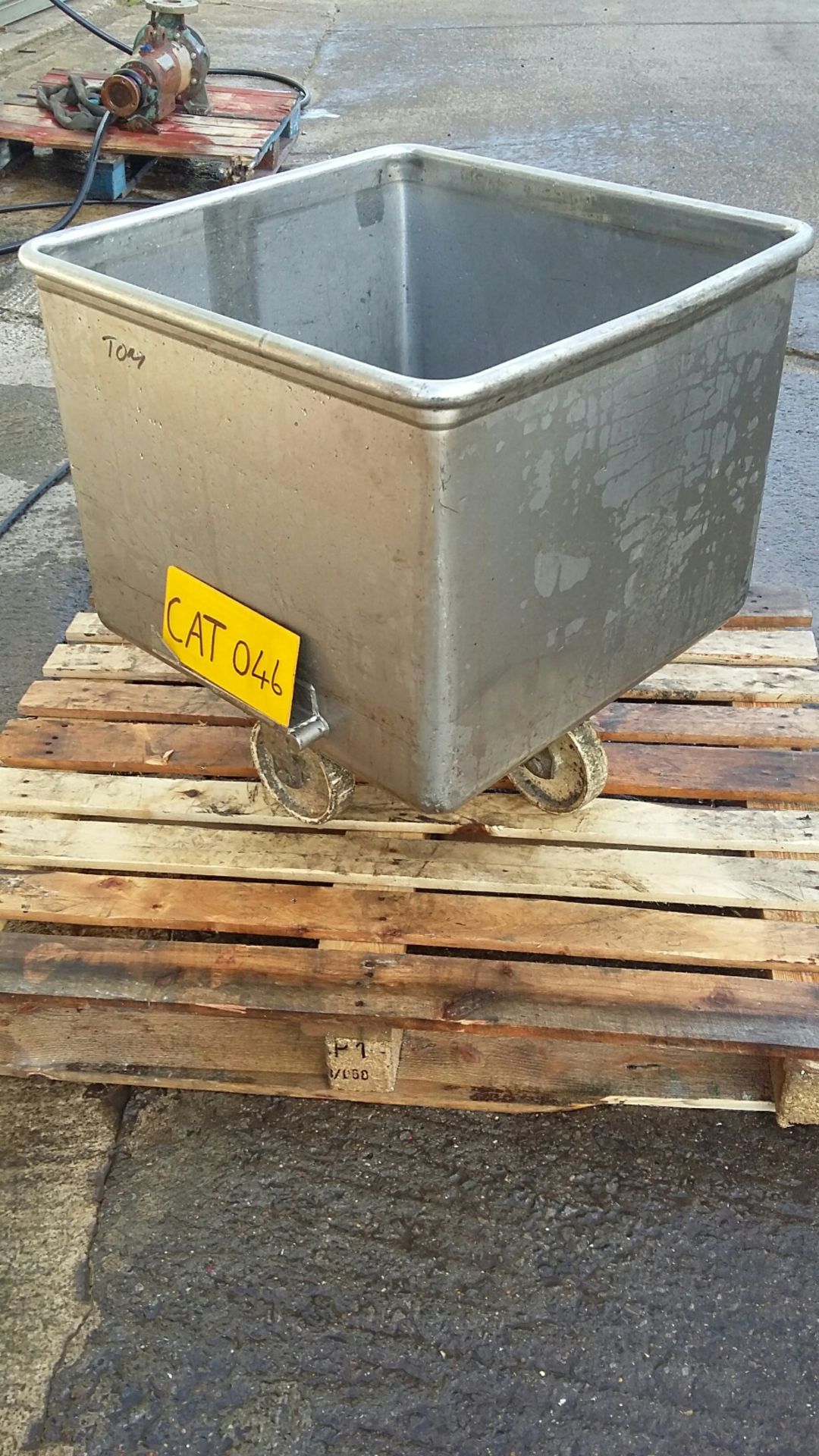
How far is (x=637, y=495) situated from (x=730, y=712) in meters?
0.67

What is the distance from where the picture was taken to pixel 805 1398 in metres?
1.29

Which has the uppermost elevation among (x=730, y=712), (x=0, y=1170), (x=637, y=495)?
(x=637, y=495)

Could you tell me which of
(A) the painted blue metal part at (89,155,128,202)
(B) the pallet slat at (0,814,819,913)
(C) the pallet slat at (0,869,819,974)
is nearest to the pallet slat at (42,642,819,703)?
(B) the pallet slat at (0,814,819,913)

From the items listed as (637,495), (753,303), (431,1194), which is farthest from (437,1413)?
(753,303)

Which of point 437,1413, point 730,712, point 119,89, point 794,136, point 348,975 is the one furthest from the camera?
point 794,136

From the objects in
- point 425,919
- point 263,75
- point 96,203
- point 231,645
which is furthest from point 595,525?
point 263,75

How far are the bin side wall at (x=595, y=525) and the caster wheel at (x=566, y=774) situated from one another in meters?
0.15

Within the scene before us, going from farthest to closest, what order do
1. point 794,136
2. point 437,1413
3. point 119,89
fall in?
point 794,136 < point 119,89 < point 437,1413

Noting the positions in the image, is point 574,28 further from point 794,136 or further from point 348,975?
point 348,975

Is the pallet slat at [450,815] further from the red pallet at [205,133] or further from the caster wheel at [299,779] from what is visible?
the red pallet at [205,133]

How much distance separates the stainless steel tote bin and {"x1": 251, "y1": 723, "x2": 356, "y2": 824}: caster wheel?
167 millimetres

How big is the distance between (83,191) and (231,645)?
11.3ft

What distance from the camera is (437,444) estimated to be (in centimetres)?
109

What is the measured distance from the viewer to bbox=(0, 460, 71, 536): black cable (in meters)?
2.83
